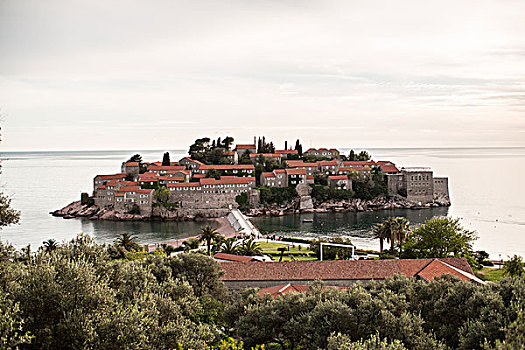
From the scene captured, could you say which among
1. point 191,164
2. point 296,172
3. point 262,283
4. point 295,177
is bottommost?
point 262,283

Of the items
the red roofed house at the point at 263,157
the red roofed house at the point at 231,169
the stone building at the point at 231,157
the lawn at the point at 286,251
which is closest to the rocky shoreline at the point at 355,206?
the red roofed house at the point at 231,169

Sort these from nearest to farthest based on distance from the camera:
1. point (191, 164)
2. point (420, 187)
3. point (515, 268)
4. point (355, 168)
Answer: point (515, 268) → point (420, 187) → point (191, 164) → point (355, 168)

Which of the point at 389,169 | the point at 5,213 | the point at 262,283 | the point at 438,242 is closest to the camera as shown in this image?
the point at 5,213

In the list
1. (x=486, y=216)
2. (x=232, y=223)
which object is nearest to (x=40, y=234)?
(x=232, y=223)

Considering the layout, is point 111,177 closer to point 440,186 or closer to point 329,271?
point 440,186

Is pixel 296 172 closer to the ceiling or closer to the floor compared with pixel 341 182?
closer to the ceiling

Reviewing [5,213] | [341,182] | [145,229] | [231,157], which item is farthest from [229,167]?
[5,213]

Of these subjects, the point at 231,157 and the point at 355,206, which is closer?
the point at 355,206
